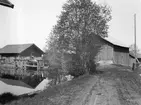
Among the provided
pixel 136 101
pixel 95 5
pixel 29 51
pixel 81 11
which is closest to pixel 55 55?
pixel 81 11

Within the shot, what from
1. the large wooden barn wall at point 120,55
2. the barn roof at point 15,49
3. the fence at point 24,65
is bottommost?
the fence at point 24,65

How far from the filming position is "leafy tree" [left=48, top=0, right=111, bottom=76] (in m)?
15.6

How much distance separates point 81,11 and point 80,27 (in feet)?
4.88

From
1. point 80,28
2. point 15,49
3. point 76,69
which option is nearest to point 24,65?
point 15,49

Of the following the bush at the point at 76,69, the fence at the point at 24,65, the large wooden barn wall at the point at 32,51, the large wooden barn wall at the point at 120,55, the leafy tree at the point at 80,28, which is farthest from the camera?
the large wooden barn wall at the point at 32,51

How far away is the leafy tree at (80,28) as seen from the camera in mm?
15555

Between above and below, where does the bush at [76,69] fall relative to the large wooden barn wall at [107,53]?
below

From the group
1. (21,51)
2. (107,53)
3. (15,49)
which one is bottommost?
(107,53)

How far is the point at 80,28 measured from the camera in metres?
15.7

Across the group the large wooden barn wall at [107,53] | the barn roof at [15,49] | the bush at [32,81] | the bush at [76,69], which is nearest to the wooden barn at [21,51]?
the barn roof at [15,49]

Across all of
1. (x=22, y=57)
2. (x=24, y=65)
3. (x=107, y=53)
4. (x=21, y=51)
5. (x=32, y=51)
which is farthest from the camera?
(x=32, y=51)

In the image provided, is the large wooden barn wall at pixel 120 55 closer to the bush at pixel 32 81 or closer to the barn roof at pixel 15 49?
the bush at pixel 32 81

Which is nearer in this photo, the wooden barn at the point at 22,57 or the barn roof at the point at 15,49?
the wooden barn at the point at 22,57

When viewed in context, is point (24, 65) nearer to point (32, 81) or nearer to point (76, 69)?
point (32, 81)
